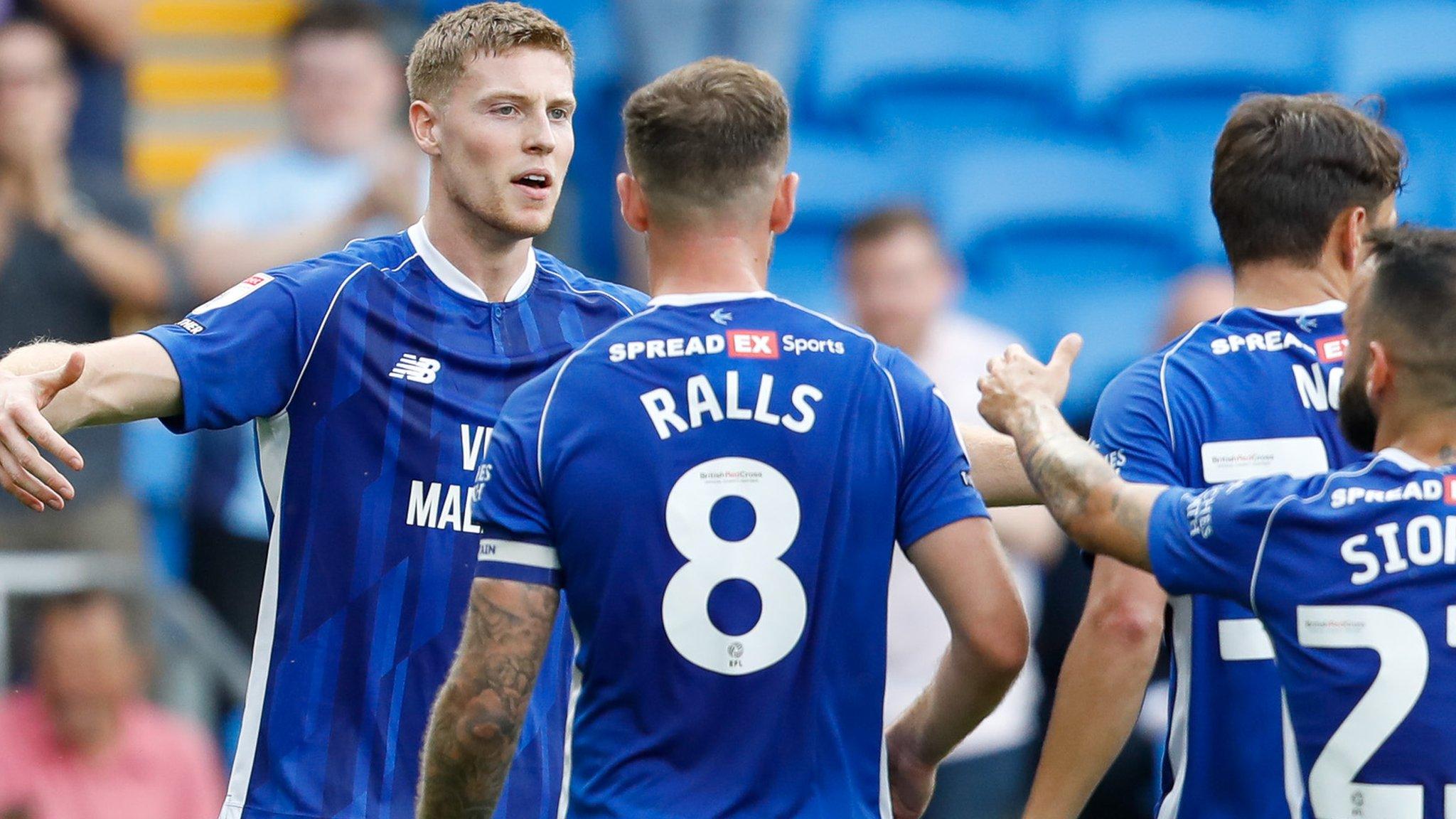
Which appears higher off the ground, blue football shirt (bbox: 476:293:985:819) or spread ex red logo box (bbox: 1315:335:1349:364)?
spread ex red logo box (bbox: 1315:335:1349:364)

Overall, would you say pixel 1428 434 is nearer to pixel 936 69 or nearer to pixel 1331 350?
pixel 1331 350

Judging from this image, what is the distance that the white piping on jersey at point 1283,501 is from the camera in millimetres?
3412

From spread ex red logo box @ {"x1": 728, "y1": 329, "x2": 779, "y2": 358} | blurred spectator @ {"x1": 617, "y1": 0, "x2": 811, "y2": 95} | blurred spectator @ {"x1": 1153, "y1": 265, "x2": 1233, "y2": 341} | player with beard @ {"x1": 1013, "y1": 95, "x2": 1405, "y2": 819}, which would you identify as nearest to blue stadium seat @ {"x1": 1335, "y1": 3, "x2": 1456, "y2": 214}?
blurred spectator @ {"x1": 1153, "y1": 265, "x2": 1233, "y2": 341}

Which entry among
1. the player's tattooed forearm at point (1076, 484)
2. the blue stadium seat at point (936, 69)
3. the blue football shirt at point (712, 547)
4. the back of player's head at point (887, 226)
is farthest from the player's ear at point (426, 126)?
the blue stadium seat at point (936, 69)

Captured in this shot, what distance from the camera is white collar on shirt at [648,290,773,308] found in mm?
3551

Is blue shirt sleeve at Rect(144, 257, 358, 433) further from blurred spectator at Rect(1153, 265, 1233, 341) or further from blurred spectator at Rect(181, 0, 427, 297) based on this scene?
blurred spectator at Rect(1153, 265, 1233, 341)

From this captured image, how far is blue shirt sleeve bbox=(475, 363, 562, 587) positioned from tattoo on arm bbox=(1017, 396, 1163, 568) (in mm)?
1007

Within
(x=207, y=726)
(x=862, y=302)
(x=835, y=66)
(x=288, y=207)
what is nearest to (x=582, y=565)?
(x=862, y=302)

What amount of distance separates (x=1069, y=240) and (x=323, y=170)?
4.49 metres

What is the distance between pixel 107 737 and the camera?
766 centimetres

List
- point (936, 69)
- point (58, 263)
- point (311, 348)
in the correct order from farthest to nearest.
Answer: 1. point (936, 69)
2. point (58, 263)
3. point (311, 348)

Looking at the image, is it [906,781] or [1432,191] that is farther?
[1432,191]

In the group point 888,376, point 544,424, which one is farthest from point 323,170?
point 888,376

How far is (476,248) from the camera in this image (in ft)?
14.6
